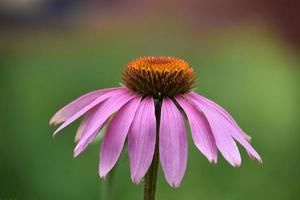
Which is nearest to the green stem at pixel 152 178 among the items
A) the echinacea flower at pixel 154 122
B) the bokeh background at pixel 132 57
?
the echinacea flower at pixel 154 122

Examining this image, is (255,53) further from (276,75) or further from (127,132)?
(127,132)

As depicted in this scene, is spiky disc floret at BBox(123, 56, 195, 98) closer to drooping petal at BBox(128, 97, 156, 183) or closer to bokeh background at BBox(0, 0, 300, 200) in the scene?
drooping petal at BBox(128, 97, 156, 183)

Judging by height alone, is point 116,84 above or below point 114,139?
below

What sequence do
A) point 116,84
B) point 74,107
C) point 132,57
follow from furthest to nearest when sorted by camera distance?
point 132,57 < point 116,84 < point 74,107

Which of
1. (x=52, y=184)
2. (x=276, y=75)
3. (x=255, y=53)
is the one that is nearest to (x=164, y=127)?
(x=52, y=184)

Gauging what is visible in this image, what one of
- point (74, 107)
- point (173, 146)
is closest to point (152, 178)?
point (173, 146)

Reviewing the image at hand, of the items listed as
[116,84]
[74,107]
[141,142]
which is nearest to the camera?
[141,142]

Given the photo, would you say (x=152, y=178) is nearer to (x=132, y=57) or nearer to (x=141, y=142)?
(x=141, y=142)

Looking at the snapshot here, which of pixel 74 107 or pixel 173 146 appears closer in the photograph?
pixel 173 146

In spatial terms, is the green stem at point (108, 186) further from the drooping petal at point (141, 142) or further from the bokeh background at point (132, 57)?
the bokeh background at point (132, 57)
